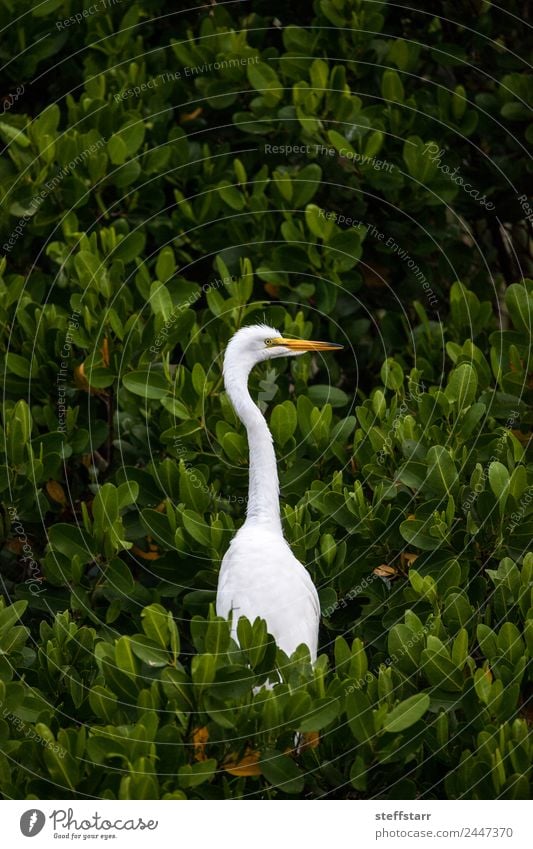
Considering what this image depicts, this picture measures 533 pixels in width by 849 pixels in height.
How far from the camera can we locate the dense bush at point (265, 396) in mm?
3697

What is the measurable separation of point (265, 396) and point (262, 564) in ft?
3.55

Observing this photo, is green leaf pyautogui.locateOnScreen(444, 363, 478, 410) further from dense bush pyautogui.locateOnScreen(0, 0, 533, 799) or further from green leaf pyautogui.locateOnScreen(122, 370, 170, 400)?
green leaf pyautogui.locateOnScreen(122, 370, 170, 400)

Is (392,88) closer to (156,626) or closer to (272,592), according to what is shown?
(272,592)

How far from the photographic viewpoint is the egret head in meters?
4.89

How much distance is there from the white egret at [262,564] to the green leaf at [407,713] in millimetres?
824

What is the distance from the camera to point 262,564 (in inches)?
178

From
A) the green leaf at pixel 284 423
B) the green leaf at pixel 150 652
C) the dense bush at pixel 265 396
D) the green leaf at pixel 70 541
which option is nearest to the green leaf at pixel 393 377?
the dense bush at pixel 265 396

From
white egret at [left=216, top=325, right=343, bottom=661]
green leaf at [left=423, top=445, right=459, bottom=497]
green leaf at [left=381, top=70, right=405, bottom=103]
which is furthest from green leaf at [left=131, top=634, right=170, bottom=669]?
green leaf at [left=381, top=70, right=405, bottom=103]

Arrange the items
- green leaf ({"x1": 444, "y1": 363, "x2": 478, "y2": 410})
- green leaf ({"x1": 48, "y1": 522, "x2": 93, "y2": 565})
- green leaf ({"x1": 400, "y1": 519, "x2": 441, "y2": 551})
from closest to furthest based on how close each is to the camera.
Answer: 1. green leaf ({"x1": 400, "y1": 519, "x2": 441, "y2": 551})
2. green leaf ({"x1": 48, "y1": 522, "x2": 93, "y2": 565})
3. green leaf ({"x1": 444, "y1": 363, "x2": 478, "y2": 410})

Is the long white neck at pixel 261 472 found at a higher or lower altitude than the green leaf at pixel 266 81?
lower

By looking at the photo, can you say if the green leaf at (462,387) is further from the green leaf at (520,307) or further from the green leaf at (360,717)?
the green leaf at (360,717)

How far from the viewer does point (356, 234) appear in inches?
217

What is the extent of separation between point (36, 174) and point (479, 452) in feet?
8.55

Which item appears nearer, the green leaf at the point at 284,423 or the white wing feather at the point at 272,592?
the white wing feather at the point at 272,592
